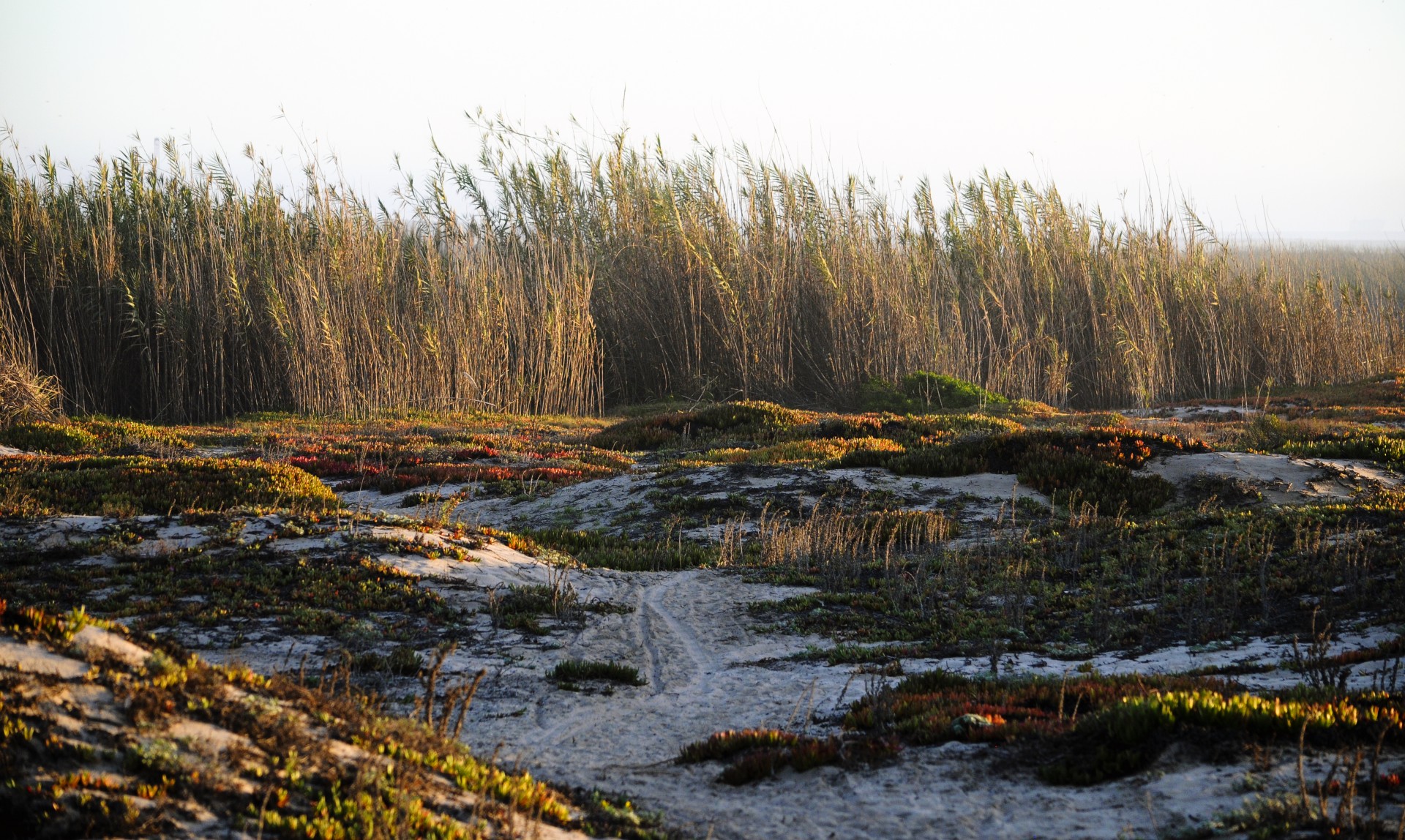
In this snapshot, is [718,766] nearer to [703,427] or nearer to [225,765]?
[225,765]

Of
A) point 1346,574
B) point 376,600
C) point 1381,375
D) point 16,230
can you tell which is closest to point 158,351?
point 16,230

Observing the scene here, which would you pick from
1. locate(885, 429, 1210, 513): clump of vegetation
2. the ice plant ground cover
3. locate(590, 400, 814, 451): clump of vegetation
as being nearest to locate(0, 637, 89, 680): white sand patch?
the ice plant ground cover

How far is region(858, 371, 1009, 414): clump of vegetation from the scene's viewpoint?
21.6 metres

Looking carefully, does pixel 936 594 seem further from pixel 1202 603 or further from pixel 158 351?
pixel 158 351

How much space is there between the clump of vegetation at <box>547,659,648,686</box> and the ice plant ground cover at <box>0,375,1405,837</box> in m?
0.02

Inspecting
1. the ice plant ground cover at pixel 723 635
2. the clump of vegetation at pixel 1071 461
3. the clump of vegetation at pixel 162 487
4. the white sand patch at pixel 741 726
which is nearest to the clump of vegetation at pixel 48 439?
the ice plant ground cover at pixel 723 635

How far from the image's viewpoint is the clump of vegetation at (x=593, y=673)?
6621mm

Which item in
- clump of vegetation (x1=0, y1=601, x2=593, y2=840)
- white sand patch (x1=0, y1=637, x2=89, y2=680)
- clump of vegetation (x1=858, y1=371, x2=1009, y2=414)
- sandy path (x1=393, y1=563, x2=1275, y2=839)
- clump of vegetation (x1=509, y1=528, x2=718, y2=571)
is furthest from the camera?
clump of vegetation (x1=858, y1=371, x2=1009, y2=414)

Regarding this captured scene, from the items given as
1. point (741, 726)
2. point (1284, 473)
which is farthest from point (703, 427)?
point (741, 726)

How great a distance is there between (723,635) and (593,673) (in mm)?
1473

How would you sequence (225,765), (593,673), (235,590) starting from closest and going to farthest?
(225,765) → (593,673) → (235,590)

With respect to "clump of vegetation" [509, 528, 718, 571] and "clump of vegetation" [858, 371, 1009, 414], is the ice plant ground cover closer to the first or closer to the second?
"clump of vegetation" [509, 528, 718, 571]

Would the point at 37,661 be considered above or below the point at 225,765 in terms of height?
above

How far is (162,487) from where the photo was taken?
34.4 ft
